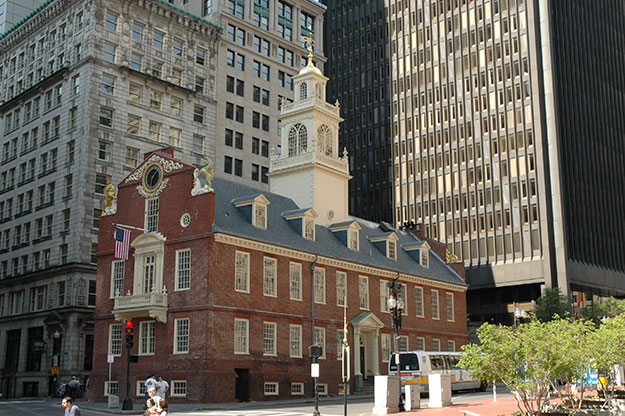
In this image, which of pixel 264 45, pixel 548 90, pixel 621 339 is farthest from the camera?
pixel 548 90

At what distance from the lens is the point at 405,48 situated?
120 m

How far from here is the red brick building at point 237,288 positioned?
4438 centimetres

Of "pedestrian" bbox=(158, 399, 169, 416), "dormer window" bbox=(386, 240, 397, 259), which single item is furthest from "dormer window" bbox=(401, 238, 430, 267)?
"pedestrian" bbox=(158, 399, 169, 416)

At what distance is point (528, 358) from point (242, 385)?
945 inches

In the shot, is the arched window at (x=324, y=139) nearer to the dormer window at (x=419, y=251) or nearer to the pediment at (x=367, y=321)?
the dormer window at (x=419, y=251)

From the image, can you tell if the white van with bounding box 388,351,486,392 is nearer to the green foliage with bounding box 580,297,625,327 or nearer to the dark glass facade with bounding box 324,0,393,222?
the green foliage with bounding box 580,297,625,327

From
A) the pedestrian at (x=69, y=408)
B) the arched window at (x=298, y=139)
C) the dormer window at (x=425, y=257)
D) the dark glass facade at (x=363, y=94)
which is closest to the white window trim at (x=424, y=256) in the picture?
the dormer window at (x=425, y=257)

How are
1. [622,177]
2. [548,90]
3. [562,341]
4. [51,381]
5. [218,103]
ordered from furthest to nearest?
[622,177], [548,90], [218,103], [51,381], [562,341]

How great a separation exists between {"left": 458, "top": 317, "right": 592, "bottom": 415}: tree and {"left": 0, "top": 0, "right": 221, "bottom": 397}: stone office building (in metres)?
46.3

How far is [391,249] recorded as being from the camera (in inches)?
2451

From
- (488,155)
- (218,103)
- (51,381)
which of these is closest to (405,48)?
(488,155)

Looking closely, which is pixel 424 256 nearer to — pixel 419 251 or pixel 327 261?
pixel 419 251

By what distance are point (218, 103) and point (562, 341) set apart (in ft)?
200

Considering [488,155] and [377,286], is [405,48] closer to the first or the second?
[488,155]
